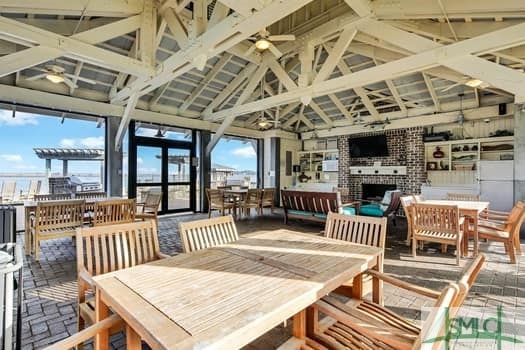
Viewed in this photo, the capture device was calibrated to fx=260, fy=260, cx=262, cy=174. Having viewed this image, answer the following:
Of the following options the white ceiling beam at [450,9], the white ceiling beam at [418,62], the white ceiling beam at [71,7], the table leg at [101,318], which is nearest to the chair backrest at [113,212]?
the white ceiling beam at [71,7]

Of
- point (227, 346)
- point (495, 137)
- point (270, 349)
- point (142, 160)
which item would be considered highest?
point (495, 137)

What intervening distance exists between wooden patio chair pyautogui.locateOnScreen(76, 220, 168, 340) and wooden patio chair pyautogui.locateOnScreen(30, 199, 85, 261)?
2814 mm

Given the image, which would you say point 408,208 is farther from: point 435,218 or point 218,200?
point 218,200

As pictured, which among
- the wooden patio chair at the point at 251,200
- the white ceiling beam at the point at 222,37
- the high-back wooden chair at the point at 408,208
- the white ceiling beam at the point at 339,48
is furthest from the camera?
the wooden patio chair at the point at 251,200

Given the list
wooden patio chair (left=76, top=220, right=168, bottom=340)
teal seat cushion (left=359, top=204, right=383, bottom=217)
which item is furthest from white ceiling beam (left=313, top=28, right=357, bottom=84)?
wooden patio chair (left=76, top=220, right=168, bottom=340)

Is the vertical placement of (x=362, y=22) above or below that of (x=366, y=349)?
above

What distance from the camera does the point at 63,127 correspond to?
7453 mm

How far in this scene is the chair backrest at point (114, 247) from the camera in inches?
74.1

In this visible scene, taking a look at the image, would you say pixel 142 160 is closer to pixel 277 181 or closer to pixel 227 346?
pixel 277 181

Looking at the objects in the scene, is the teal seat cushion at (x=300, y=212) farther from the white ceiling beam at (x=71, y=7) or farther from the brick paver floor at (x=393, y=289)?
the white ceiling beam at (x=71, y=7)

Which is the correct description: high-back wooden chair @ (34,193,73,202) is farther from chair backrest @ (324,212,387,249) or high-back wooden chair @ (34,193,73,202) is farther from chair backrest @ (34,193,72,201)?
chair backrest @ (324,212,387,249)

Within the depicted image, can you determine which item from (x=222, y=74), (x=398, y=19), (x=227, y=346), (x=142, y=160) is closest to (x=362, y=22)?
(x=398, y=19)

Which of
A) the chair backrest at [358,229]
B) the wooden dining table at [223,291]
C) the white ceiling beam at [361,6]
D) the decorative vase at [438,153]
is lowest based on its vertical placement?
the wooden dining table at [223,291]

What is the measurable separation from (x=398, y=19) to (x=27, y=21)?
641 cm
